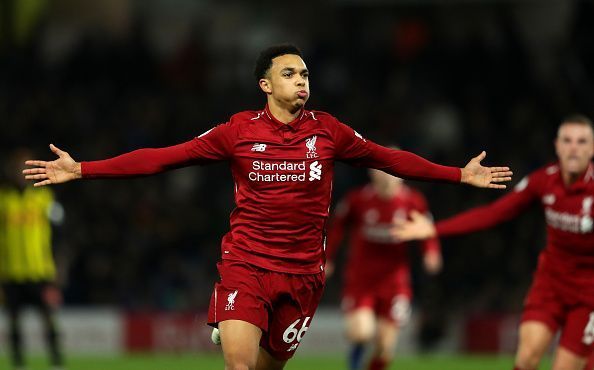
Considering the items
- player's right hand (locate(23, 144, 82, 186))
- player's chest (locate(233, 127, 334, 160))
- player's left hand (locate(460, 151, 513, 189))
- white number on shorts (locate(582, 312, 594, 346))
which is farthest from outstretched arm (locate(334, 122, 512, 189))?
player's right hand (locate(23, 144, 82, 186))

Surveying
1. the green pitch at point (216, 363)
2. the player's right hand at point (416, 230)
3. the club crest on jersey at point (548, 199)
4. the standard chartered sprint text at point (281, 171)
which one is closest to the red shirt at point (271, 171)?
the standard chartered sprint text at point (281, 171)

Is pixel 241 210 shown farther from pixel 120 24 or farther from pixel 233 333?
pixel 120 24

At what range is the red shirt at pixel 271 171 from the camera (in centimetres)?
778

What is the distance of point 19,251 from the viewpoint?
587 inches

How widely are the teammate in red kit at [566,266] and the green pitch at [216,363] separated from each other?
675 centimetres

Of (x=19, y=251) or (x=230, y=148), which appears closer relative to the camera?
(x=230, y=148)

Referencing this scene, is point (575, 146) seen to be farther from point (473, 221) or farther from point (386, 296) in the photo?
point (386, 296)

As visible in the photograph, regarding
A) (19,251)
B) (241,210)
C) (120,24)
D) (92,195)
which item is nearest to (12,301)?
(19,251)

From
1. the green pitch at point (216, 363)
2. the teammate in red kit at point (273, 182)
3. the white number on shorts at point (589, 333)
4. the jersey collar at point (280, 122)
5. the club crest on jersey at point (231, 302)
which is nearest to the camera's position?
the club crest on jersey at point (231, 302)

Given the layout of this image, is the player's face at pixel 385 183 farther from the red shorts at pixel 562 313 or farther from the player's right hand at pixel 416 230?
the red shorts at pixel 562 313

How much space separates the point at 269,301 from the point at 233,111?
13.6m

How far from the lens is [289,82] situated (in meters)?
7.83

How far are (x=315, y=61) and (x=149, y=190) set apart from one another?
11.4 feet

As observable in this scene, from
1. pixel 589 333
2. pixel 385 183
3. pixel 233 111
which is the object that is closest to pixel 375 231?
pixel 385 183
